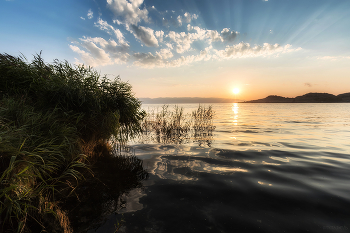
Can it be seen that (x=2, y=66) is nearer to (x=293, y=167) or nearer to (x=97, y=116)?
(x=97, y=116)

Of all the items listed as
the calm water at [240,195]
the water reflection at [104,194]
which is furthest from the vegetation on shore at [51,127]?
the calm water at [240,195]

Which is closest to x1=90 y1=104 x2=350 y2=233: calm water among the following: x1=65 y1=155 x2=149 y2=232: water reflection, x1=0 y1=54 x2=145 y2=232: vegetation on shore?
x1=65 y1=155 x2=149 y2=232: water reflection

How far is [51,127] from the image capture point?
4.59 metres

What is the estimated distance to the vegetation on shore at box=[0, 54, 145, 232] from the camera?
3084 millimetres

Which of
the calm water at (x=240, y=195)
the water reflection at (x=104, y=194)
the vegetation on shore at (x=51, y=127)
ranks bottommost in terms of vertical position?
the calm water at (x=240, y=195)

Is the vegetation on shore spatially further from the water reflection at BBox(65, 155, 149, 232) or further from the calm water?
the calm water

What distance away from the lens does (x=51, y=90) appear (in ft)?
19.2

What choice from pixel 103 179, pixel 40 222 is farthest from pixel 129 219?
pixel 103 179

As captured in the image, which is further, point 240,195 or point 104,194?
point 240,195

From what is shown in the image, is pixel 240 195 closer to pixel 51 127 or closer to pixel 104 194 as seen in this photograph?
pixel 104 194

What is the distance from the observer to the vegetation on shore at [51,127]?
3.08 metres

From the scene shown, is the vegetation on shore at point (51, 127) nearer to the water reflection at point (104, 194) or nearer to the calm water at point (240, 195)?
the water reflection at point (104, 194)

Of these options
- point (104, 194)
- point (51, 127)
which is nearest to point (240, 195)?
point (104, 194)

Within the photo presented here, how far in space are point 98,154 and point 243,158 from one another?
721 centimetres
